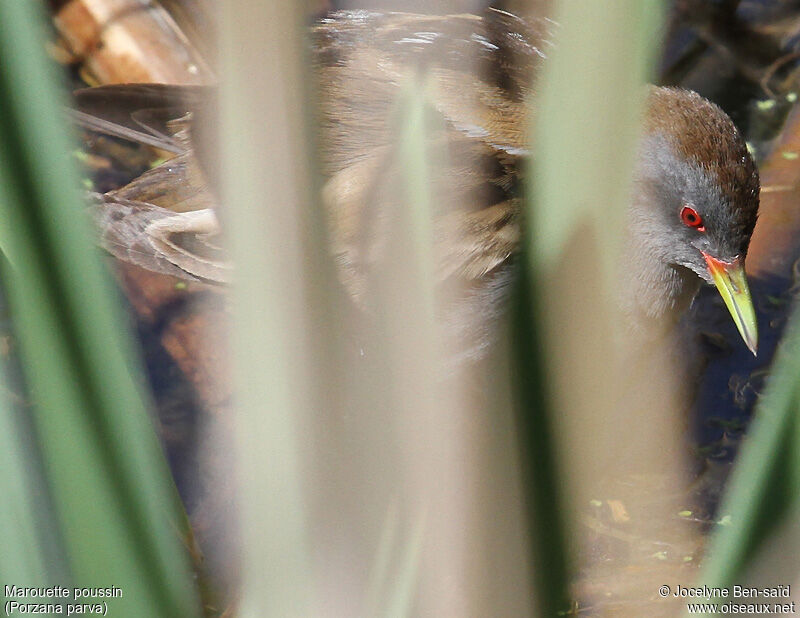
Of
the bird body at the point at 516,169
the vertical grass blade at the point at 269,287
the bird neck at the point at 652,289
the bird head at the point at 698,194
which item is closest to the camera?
the vertical grass blade at the point at 269,287

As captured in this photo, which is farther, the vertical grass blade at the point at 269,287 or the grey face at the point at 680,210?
the grey face at the point at 680,210

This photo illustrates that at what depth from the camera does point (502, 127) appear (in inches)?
84.4

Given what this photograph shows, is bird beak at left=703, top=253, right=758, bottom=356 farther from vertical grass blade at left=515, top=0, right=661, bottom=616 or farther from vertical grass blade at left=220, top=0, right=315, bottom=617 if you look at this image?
vertical grass blade at left=220, top=0, right=315, bottom=617

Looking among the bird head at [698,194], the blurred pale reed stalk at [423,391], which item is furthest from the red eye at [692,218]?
the blurred pale reed stalk at [423,391]

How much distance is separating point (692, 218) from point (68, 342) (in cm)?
190

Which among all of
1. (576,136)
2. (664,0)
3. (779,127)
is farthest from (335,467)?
(779,127)

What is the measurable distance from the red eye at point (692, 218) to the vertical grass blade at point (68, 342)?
1838mm

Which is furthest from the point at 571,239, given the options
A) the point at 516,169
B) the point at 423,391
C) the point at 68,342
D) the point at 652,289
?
the point at 652,289

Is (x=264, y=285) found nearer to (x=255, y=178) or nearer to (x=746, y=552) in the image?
(x=255, y=178)

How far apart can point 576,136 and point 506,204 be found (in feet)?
4.36

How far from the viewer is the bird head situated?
2139 mm

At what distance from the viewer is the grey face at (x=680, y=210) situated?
7.04ft

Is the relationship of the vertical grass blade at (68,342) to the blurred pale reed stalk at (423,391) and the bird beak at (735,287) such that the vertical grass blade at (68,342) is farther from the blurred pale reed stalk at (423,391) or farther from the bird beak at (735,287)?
the bird beak at (735,287)

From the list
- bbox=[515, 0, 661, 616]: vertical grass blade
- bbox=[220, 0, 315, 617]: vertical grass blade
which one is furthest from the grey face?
bbox=[220, 0, 315, 617]: vertical grass blade
